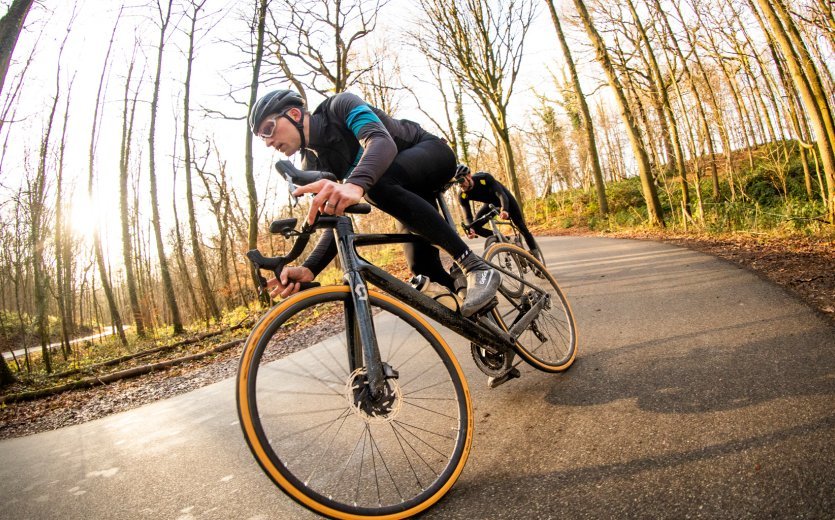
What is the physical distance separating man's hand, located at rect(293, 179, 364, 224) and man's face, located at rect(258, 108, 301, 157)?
0.61 m

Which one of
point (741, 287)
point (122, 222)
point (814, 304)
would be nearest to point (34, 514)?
point (814, 304)

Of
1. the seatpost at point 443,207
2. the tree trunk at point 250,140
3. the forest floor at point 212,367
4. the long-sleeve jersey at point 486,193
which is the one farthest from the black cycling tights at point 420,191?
the tree trunk at point 250,140

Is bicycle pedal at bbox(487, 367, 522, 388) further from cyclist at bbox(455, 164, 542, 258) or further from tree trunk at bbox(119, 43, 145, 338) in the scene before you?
tree trunk at bbox(119, 43, 145, 338)

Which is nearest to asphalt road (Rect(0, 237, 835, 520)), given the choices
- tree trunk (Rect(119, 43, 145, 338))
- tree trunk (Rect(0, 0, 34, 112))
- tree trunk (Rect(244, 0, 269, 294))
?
tree trunk (Rect(0, 0, 34, 112))

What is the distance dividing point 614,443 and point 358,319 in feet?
4.03

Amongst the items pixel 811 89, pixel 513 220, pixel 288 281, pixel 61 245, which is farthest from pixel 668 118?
pixel 61 245

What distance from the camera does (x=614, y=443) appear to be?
5.98 feet

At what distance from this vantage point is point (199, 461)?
8.56 ft

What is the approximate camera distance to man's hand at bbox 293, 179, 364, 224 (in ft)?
5.09

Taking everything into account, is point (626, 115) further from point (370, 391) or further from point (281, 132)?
point (370, 391)

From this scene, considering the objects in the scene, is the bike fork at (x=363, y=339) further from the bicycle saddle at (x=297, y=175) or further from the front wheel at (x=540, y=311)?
the front wheel at (x=540, y=311)

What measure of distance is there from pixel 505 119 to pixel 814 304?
16523 millimetres

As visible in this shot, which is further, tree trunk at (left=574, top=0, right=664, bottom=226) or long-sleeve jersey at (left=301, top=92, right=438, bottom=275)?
tree trunk at (left=574, top=0, right=664, bottom=226)

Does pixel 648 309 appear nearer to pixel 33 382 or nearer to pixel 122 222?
pixel 33 382
